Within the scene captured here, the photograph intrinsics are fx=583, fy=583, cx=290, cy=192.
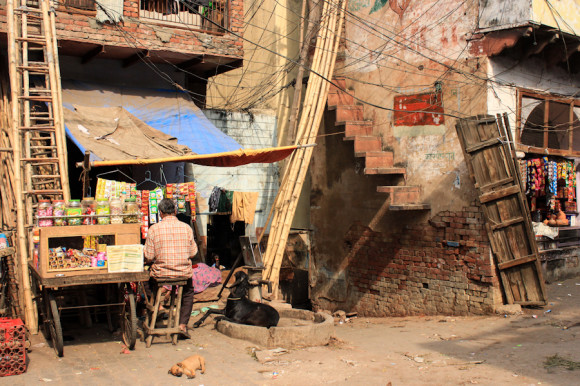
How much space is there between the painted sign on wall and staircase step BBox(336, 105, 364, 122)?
0.74 meters

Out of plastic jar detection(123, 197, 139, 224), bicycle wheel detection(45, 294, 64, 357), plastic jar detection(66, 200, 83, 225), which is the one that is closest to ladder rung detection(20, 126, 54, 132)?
plastic jar detection(66, 200, 83, 225)

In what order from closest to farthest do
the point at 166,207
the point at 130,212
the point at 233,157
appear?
1. the point at 130,212
2. the point at 166,207
3. the point at 233,157

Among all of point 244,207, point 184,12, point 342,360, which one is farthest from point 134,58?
point 342,360

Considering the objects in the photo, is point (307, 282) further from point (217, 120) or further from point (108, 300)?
point (108, 300)

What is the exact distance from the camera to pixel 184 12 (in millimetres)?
11125

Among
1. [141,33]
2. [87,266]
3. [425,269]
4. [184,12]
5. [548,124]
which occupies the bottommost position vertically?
[425,269]

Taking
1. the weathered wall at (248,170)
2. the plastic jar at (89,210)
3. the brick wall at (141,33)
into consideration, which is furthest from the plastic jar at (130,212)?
the weathered wall at (248,170)

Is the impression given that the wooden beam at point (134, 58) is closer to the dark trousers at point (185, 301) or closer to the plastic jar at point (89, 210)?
the plastic jar at point (89, 210)

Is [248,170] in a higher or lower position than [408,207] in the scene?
higher

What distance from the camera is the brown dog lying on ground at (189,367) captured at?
5.39 metres

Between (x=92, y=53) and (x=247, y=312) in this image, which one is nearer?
(x=247, y=312)

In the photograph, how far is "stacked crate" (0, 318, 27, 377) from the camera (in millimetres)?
Answer: 5203

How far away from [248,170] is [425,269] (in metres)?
4.50

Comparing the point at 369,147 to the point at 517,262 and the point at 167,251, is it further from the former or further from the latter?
the point at 167,251
